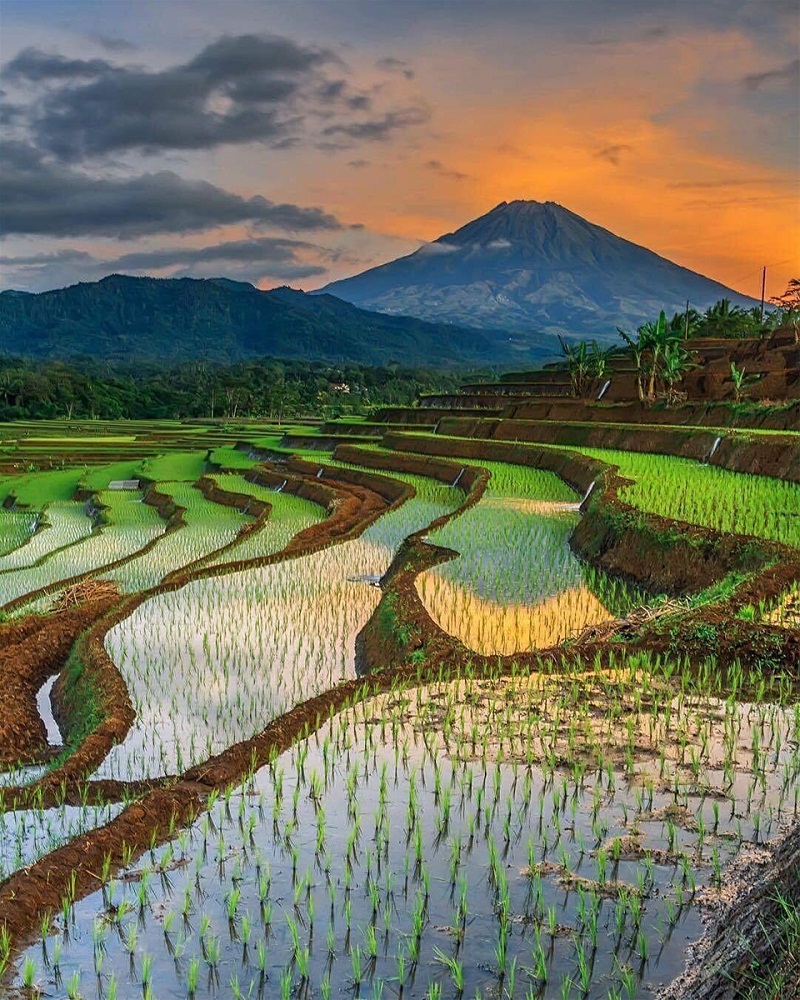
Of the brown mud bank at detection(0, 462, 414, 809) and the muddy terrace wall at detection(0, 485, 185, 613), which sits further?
the muddy terrace wall at detection(0, 485, 185, 613)

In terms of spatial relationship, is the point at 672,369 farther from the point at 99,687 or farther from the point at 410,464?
the point at 99,687

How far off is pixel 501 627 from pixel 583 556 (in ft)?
10.7

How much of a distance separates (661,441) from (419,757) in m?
16.0

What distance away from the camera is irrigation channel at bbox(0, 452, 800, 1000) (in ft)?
9.46

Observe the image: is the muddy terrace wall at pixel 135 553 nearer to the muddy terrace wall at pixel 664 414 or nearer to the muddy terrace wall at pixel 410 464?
the muddy terrace wall at pixel 410 464

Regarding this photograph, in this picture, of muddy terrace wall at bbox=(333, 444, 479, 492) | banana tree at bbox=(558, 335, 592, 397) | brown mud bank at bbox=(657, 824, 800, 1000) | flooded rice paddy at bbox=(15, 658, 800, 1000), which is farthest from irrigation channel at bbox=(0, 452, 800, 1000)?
banana tree at bbox=(558, 335, 592, 397)

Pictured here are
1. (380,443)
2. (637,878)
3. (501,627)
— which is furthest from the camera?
(380,443)

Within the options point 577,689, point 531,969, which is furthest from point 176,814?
point 577,689

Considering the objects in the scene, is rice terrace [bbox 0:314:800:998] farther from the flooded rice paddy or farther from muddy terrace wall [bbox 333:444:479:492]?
muddy terrace wall [bbox 333:444:479:492]

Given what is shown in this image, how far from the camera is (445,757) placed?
4.59m

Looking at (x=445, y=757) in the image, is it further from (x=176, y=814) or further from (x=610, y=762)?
(x=176, y=814)

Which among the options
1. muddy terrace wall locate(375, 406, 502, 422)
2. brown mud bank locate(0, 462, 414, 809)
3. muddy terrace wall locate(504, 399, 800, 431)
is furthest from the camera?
muddy terrace wall locate(375, 406, 502, 422)

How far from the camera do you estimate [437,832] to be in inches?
148

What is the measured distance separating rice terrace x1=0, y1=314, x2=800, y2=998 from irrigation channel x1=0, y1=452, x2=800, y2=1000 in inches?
0.6
